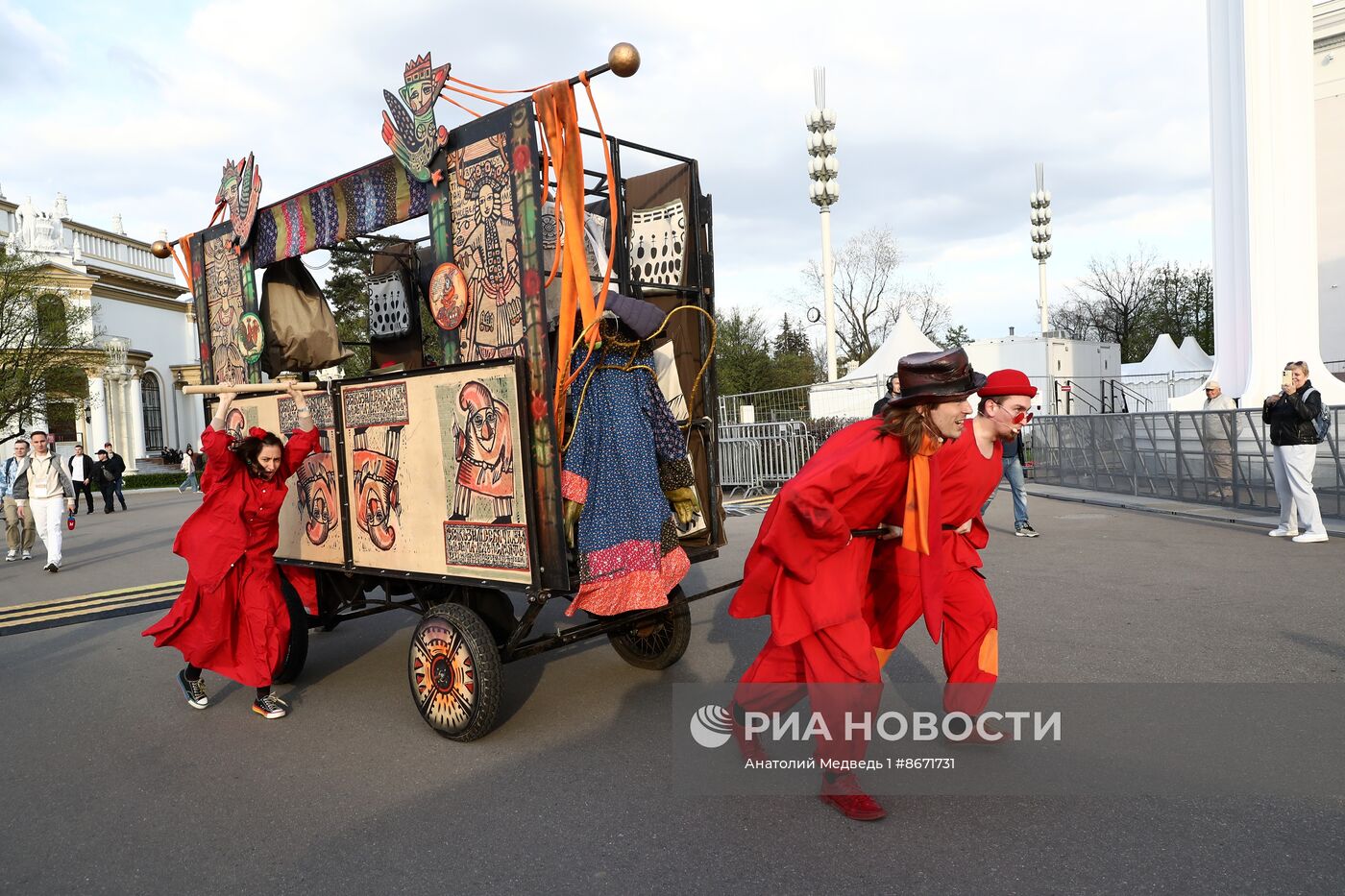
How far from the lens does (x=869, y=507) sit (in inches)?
146

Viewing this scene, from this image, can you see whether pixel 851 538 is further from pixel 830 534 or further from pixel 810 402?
pixel 810 402

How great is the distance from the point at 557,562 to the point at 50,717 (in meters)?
3.40

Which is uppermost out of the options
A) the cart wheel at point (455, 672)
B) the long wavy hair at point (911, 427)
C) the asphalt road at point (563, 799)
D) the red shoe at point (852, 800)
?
the long wavy hair at point (911, 427)

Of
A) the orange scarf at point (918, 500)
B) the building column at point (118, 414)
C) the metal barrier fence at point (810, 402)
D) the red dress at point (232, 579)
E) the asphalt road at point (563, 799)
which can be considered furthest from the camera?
the building column at point (118, 414)

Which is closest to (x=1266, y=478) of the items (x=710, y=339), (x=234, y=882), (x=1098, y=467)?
(x=1098, y=467)

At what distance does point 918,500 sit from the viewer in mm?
3680

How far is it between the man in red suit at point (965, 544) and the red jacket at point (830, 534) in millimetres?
333

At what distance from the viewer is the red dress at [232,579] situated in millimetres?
5160

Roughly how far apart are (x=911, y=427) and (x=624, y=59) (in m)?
2.00

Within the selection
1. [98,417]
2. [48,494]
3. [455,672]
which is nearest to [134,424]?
[98,417]

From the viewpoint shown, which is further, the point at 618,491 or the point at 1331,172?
the point at 1331,172

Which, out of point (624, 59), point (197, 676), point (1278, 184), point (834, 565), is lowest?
point (197, 676)

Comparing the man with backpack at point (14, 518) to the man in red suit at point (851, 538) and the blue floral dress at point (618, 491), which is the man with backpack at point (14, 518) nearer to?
the blue floral dress at point (618, 491)

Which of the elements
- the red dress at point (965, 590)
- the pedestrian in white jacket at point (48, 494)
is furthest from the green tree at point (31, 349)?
the red dress at point (965, 590)
